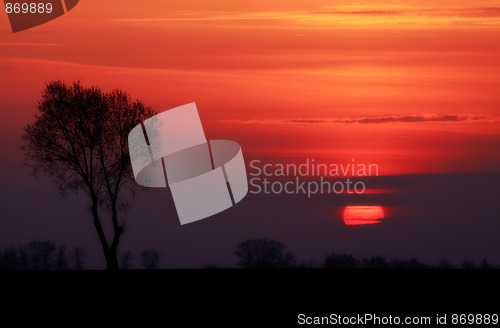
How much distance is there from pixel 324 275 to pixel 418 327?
35.7 ft

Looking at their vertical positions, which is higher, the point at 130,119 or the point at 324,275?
the point at 130,119

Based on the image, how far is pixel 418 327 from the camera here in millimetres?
24359

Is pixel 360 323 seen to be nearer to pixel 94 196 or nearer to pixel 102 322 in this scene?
pixel 102 322

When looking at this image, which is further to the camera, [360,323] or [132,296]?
[132,296]

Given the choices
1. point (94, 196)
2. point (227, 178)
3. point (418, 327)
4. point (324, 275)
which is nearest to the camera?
point (418, 327)

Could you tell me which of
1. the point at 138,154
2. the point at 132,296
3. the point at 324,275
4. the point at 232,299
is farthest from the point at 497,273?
the point at 138,154

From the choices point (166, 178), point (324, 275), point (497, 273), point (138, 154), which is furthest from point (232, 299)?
point (138, 154)

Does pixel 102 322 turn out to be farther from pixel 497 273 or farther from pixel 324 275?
pixel 497 273

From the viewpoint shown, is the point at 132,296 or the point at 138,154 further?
the point at 138,154

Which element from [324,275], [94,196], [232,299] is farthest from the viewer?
[94,196]

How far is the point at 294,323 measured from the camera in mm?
24516

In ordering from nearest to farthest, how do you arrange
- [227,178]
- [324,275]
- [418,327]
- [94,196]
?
[418,327], [324,275], [227,178], [94,196]

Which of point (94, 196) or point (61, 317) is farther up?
point (61, 317)

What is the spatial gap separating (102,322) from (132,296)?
4645mm
